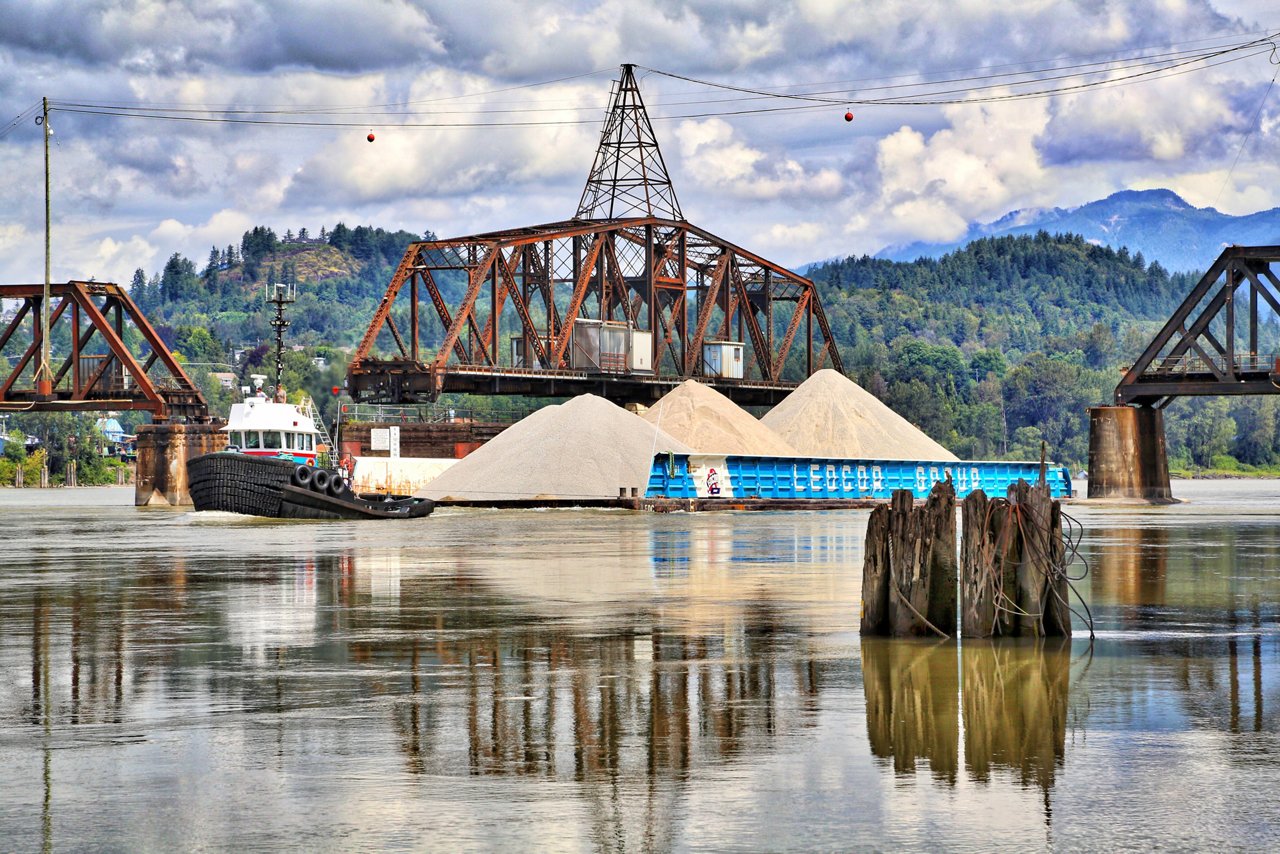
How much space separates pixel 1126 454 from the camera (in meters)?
95.4

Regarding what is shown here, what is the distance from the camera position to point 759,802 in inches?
419

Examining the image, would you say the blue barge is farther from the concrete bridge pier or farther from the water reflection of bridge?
the water reflection of bridge

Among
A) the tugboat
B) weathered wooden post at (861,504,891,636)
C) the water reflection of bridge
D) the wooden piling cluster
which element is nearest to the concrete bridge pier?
the tugboat

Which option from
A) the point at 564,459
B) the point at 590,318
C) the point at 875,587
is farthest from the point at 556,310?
the point at 875,587

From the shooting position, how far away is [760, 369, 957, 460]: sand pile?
103000 mm

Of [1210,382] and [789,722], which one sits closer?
[789,722]

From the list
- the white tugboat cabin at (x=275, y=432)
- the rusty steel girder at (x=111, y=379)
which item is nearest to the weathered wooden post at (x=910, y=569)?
the white tugboat cabin at (x=275, y=432)

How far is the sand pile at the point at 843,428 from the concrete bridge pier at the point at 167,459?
36402 mm

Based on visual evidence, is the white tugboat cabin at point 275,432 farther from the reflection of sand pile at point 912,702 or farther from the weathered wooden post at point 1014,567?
the reflection of sand pile at point 912,702

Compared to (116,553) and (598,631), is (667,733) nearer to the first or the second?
(598,631)

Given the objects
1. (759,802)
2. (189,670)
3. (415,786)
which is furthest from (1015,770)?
(189,670)

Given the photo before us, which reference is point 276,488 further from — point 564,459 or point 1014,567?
point 1014,567

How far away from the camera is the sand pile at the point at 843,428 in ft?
338

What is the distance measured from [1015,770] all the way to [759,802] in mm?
2236
